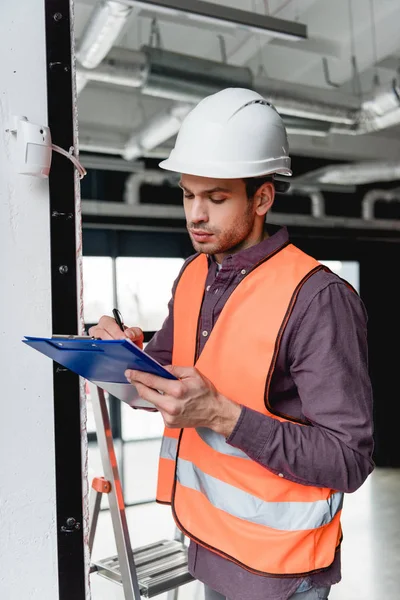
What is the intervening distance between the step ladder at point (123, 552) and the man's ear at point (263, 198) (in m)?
0.65

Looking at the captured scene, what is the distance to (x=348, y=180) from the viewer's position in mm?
6598

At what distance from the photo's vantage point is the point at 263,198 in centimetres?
129

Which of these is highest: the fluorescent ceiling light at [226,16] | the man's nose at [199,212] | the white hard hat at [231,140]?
the fluorescent ceiling light at [226,16]

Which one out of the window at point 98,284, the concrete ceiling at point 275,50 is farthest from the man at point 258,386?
the window at point 98,284

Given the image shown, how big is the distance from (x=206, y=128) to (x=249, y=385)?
53cm

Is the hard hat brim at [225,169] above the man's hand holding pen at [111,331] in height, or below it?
above

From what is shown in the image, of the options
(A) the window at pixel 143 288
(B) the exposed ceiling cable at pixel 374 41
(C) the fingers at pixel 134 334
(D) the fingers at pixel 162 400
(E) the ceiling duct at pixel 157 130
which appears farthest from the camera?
(A) the window at pixel 143 288

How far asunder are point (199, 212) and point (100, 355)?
0.42m

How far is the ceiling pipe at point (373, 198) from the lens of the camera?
720 cm

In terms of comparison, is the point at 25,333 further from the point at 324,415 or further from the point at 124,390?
the point at 324,415

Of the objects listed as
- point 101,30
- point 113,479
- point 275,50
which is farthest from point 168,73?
point 113,479

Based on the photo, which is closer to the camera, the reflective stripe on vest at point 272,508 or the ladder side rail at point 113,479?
the reflective stripe on vest at point 272,508

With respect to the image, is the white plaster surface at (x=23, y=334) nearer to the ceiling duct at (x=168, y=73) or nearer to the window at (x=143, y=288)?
the ceiling duct at (x=168, y=73)

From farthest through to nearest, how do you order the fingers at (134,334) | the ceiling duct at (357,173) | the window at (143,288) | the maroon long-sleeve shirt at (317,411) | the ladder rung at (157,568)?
the ceiling duct at (357,173) < the window at (143,288) < the ladder rung at (157,568) < the fingers at (134,334) < the maroon long-sleeve shirt at (317,411)
